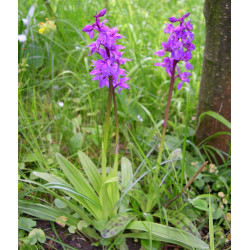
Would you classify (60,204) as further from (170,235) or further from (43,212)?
(170,235)

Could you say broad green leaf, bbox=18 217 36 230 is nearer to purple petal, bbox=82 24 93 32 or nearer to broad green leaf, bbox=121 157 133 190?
broad green leaf, bbox=121 157 133 190

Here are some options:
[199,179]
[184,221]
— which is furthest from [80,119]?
[184,221]

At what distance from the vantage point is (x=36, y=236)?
144 centimetres

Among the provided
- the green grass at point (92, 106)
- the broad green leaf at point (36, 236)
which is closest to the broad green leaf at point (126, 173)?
the green grass at point (92, 106)

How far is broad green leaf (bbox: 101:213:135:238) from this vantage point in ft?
4.54

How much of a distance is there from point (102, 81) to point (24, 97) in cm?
132

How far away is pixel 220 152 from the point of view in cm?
205

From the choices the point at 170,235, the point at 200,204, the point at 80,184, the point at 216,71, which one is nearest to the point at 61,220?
the point at 80,184

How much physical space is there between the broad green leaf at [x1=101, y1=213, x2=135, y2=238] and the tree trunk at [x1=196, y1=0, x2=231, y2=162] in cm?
→ 88

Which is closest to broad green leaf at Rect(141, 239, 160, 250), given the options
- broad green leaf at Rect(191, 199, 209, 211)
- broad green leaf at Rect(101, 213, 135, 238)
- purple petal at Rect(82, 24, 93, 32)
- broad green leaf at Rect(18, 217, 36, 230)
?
broad green leaf at Rect(101, 213, 135, 238)

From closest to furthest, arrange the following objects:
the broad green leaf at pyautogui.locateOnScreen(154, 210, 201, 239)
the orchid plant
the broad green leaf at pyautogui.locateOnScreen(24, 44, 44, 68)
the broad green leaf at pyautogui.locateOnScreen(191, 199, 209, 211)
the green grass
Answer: the orchid plant → the broad green leaf at pyautogui.locateOnScreen(154, 210, 201, 239) → the broad green leaf at pyautogui.locateOnScreen(191, 199, 209, 211) → the green grass → the broad green leaf at pyautogui.locateOnScreen(24, 44, 44, 68)

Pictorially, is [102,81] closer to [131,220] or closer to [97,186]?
[97,186]

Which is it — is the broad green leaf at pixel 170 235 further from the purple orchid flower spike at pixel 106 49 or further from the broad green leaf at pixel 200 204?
the purple orchid flower spike at pixel 106 49

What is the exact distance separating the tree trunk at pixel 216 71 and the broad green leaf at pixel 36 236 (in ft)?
3.98
